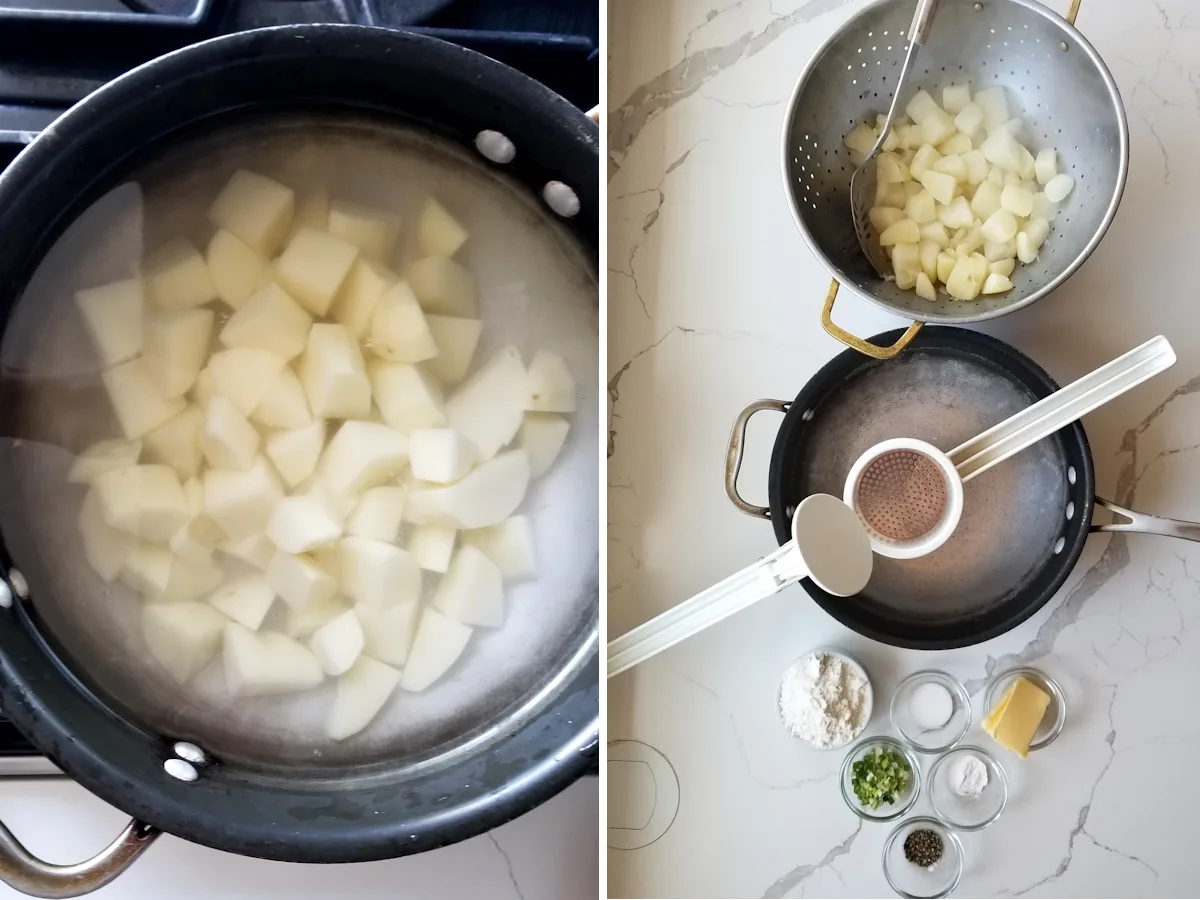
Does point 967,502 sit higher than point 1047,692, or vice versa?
point 967,502

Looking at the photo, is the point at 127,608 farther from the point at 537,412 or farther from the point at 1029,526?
the point at 1029,526

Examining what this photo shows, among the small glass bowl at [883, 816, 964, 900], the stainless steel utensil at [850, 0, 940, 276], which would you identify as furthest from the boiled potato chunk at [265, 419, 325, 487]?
the small glass bowl at [883, 816, 964, 900]

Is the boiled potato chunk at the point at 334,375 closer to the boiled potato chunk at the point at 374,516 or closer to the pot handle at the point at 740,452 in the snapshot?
the boiled potato chunk at the point at 374,516

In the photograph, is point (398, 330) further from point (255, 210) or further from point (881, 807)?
point (881, 807)

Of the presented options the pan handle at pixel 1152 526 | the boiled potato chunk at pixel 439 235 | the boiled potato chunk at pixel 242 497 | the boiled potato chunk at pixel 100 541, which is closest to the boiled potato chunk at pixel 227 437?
the boiled potato chunk at pixel 242 497

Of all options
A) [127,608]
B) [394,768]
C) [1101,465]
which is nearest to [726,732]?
[394,768]

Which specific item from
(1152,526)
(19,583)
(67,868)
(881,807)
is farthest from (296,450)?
(1152,526)

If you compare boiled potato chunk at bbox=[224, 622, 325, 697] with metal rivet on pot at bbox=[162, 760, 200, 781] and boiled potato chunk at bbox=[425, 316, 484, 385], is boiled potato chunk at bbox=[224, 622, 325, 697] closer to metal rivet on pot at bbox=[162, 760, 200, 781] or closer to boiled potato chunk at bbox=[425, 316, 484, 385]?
metal rivet on pot at bbox=[162, 760, 200, 781]
